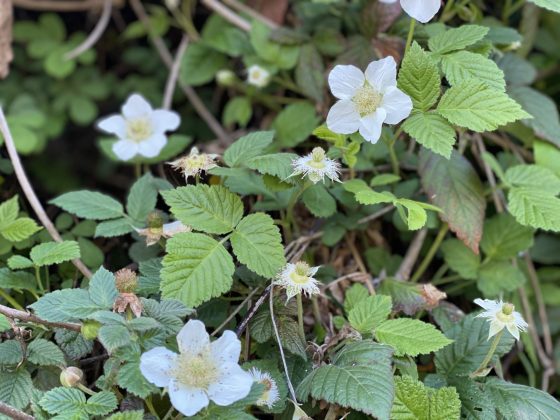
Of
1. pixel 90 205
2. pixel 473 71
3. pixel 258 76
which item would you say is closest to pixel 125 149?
pixel 90 205

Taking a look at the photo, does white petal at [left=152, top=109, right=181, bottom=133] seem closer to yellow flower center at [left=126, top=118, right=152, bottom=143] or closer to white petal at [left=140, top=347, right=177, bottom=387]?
yellow flower center at [left=126, top=118, right=152, bottom=143]

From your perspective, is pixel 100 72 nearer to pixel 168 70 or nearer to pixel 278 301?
pixel 168 70

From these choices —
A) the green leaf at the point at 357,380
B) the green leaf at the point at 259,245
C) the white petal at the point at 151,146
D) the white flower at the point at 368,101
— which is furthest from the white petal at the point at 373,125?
the white petal at the point at 151,146

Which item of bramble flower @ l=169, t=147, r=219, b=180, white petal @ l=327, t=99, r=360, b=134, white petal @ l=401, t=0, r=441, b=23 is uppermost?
white petal @ l=401, t=0, r=441, b=23

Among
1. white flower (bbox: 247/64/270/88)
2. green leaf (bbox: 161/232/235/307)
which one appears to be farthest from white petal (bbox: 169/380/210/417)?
white flower (bbox: 247/64/270/88)

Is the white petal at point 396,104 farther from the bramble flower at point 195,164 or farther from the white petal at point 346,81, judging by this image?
the bramble flower at point 195,164

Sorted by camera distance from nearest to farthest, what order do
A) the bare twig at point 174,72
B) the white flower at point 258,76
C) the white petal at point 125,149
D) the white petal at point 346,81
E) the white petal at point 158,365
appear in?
the white petal at point 158,365, the white petal at point 346,81, the white petal at point 125,149, the white flower at point 258,76, the bare twig at point 174,72

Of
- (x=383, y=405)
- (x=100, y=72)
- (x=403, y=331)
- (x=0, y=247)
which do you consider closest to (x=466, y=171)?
(x=403, y=331)
